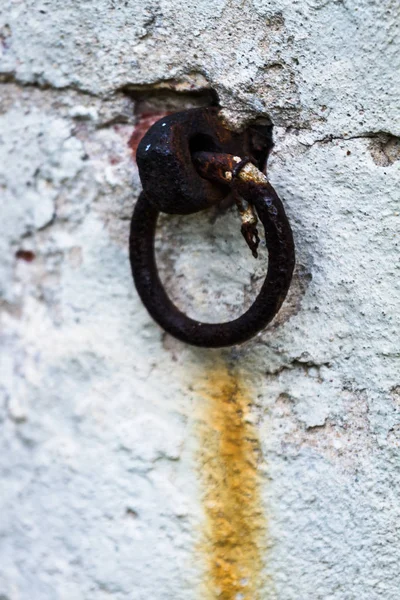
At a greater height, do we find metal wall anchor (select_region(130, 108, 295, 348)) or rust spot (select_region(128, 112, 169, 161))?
metal wall anchor (select_region(130, 108, 295, 348))

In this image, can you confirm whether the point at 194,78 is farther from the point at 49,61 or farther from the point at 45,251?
the point at 45,251

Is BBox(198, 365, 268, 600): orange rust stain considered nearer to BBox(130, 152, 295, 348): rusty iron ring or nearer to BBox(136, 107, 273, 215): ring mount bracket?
BBox(130, 152, 295, 348): rusty iron ring

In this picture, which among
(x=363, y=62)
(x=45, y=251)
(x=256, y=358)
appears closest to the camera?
(x=363, y=62)

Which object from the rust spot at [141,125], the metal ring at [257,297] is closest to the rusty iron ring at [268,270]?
the metal ring at [257,297]

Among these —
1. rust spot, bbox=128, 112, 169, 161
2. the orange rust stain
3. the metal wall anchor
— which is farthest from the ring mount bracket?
the orange rust stain

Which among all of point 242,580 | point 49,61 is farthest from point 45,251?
point 242,580

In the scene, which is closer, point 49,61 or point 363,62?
point 363,62

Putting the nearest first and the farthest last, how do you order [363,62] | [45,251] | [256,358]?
1. [363,62]
2. [256,358]
3. [45,251]

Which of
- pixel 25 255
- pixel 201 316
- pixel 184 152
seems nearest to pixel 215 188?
pixel 184 152
